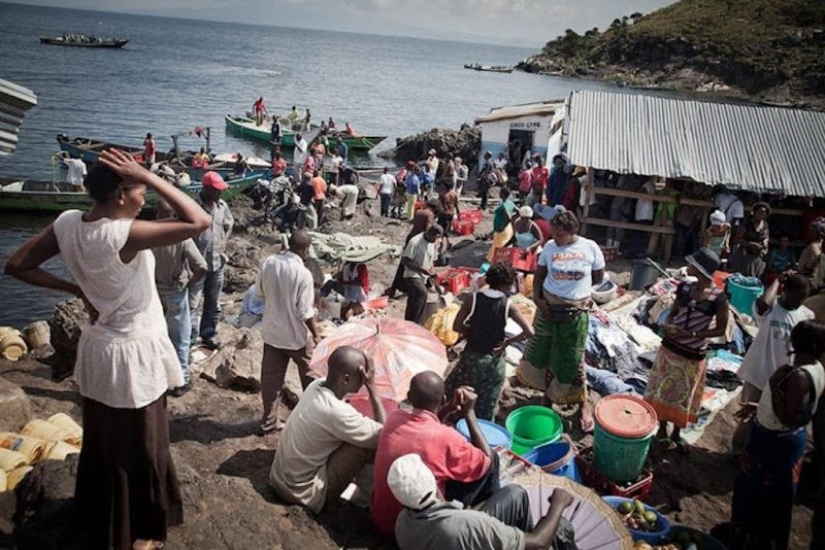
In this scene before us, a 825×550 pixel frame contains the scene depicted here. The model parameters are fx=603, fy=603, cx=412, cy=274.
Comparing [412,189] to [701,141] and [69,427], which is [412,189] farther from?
[69,427]

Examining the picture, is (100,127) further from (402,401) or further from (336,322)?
(402,401)

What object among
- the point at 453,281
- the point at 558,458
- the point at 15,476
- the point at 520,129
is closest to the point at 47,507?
the point at 15,476

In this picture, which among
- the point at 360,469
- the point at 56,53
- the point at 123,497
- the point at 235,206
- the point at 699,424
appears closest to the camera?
the point at 123,497

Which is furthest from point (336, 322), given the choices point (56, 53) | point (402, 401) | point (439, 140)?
point (56, 53)

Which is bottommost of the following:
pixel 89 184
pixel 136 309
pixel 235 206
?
pixel 235 206

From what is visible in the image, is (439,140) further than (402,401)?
Yes

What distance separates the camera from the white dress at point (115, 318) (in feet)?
8.79

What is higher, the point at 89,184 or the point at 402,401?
the point at 89,184

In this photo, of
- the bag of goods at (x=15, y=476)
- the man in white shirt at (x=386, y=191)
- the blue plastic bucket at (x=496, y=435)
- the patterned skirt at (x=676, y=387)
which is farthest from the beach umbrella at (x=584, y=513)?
the man in white shirt at (x=386, y=191)

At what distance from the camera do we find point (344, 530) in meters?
4.14

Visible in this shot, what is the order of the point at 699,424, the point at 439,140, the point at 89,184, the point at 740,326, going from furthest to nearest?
the point at 439,140 < the point at 740,326 < the point at 699,424 < the point at 89,184

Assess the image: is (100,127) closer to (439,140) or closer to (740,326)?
(439,140)

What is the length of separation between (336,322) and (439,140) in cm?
2331

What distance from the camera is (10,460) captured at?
4.14 meters
